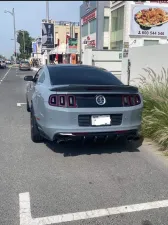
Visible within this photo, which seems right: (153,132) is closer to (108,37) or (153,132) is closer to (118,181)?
(118,181)

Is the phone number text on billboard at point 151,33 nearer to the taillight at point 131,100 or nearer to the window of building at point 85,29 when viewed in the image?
the window of building at point 85,29

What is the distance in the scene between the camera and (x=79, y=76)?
17.4 feet

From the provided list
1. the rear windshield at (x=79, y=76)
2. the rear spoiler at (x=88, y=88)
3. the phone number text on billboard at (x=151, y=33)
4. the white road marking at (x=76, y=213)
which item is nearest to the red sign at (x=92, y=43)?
the phone number text on billboard at (x=151, y=33)

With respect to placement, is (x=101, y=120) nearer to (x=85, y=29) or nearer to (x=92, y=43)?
(x=92, y=43)

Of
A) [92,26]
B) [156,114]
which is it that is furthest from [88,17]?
[156,114]

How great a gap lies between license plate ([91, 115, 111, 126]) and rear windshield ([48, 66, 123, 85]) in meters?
1.01

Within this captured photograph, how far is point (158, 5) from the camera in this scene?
953 inches

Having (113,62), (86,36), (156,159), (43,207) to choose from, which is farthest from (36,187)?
(86,36)

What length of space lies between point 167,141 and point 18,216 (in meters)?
3.13

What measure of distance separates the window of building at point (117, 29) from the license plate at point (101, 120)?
22.5m

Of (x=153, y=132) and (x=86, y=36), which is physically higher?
(x=86, y=36)

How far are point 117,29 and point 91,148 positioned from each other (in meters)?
24.8

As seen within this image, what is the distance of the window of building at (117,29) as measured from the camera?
1044 inches

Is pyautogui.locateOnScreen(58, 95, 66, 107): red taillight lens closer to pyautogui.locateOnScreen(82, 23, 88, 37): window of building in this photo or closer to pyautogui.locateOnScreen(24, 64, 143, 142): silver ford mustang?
pyautogui.locateOnScreen(24, 64, 143, 142): silver ford mustang
